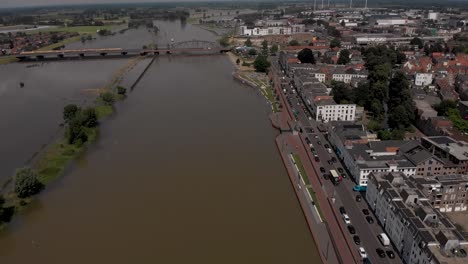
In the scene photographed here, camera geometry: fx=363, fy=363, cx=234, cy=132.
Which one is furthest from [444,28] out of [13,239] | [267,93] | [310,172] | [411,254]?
[13,239]

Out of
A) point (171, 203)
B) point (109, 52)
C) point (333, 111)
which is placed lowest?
point (171, 203)

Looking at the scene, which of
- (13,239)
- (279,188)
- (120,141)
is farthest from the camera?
(120,141)

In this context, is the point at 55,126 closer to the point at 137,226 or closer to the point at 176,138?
the point at 176,138

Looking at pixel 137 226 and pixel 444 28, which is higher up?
pixel 444 28

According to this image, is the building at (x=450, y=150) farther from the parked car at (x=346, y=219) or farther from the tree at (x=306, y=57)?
the tree at (x=306, y=57)

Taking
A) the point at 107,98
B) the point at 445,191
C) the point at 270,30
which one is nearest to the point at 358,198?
the point at 445,191

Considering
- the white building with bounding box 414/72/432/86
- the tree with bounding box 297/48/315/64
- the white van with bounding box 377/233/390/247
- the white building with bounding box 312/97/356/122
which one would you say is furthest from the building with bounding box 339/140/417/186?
the tree with bounding box 297/48/315/64

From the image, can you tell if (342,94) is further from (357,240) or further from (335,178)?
(357,240)
